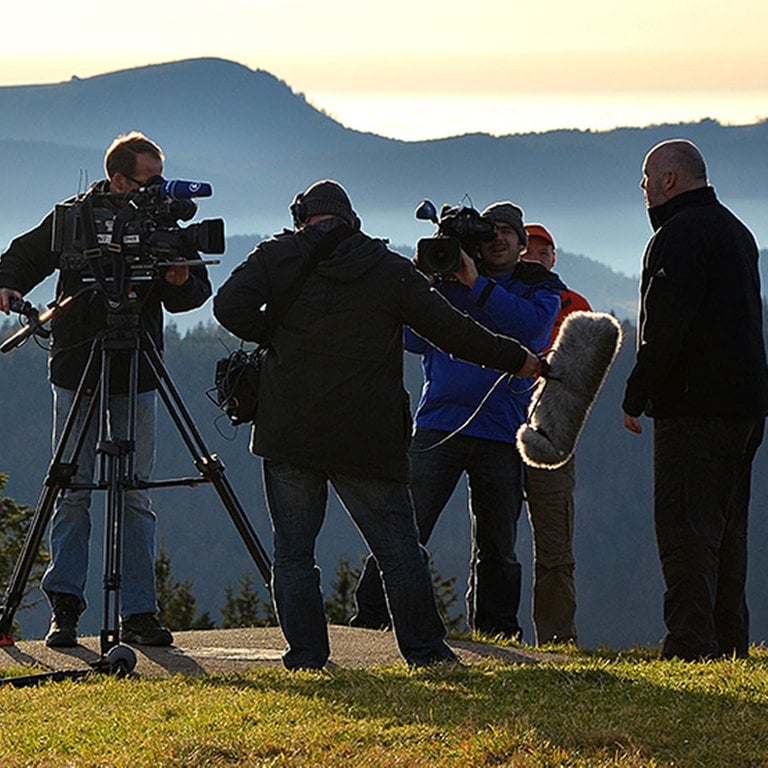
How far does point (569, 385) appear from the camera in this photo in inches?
277

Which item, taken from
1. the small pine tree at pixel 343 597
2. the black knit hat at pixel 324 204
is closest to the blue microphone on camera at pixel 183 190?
the black knit hat at pixel 324 204

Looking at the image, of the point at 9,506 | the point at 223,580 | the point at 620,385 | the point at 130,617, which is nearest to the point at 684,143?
the point at 130,617

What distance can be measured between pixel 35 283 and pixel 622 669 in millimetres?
3617

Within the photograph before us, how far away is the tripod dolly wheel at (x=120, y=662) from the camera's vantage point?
6.84m

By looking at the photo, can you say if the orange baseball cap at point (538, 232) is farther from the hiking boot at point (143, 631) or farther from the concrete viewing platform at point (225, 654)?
the hiking boot at point (143, 631)

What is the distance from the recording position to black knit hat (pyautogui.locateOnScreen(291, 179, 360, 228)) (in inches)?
259

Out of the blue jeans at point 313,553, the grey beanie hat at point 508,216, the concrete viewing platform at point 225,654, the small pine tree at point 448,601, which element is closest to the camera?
the blue jeans at point 313,553

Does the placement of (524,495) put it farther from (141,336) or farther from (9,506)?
(9,506)

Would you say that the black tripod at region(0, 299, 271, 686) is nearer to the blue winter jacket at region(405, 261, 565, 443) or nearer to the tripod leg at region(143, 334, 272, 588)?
the tripod leg at region(143, 334, 272, 588)

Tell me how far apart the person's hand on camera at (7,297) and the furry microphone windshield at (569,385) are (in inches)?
102

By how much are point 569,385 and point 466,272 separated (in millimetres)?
1091

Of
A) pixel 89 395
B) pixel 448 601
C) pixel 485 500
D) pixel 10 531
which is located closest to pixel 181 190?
pixel 89 395

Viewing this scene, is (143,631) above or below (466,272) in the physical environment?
below

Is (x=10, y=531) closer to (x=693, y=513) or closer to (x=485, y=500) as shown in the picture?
(x=485, y=500)
